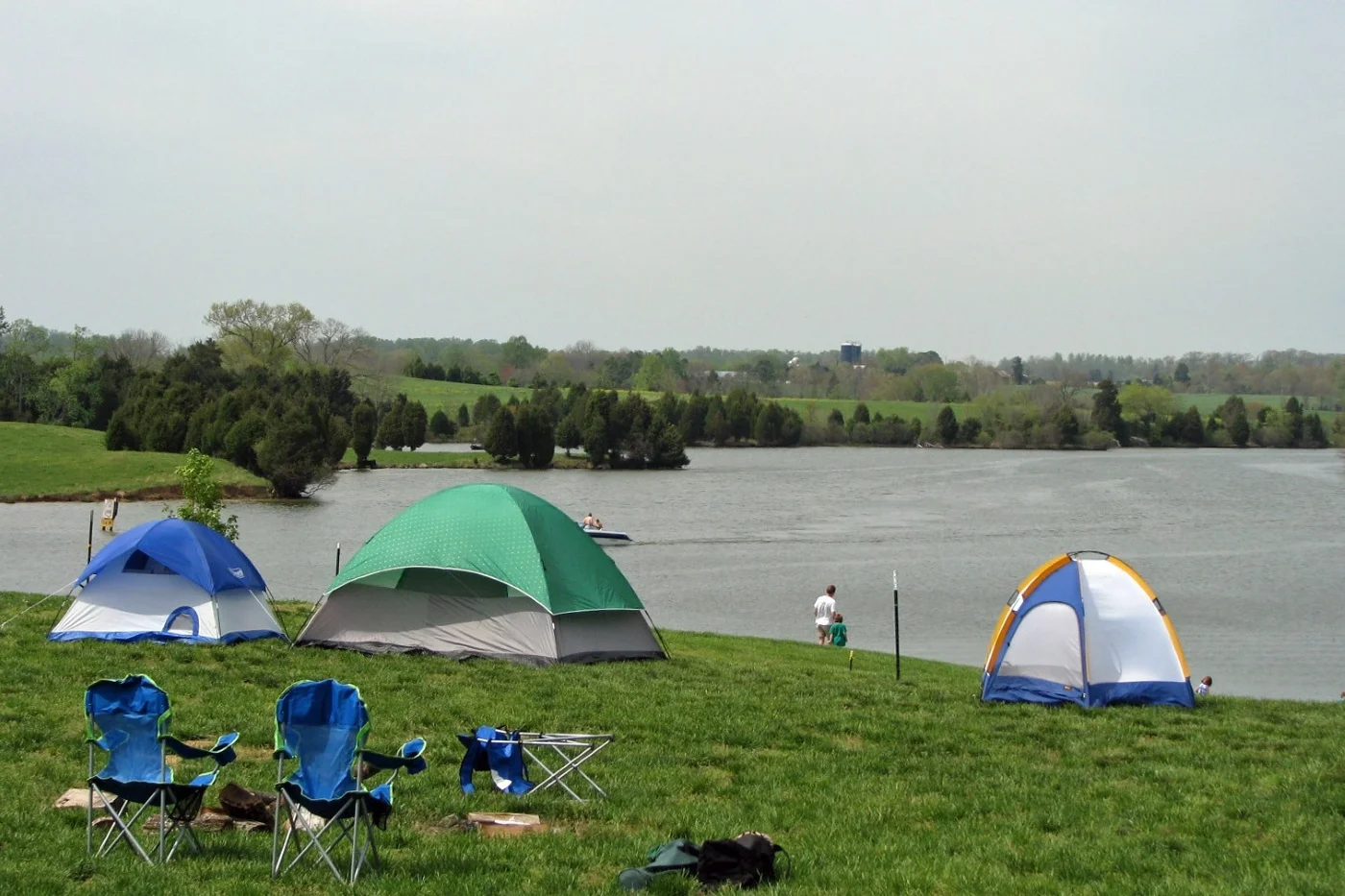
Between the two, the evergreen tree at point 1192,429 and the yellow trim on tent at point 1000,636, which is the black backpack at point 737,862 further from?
the evergreen tree at point 1192,429

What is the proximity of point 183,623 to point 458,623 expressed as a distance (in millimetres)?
3476

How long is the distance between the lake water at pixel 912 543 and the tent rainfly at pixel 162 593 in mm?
14173

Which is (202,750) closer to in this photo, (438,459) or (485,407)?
(438,459)

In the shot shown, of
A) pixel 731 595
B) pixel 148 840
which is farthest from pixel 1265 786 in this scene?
pixel 731 595

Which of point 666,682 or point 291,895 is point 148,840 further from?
point 666,682

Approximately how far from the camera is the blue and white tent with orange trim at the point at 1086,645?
48.6 ft

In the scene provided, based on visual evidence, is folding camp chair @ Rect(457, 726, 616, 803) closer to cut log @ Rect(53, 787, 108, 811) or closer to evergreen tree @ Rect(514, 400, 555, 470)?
cut log @ Rect(53, 787, 108, 811)

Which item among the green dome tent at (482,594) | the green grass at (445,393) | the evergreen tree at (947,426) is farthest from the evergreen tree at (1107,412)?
the green dome tent at (482,594)

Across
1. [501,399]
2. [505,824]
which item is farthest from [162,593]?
[501,399]

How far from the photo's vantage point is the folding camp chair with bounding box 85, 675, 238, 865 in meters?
7.48

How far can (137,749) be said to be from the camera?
7797mm

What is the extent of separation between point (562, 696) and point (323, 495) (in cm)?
5954

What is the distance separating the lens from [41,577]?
33719mm

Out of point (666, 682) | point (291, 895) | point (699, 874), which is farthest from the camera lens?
point (666, 682)
